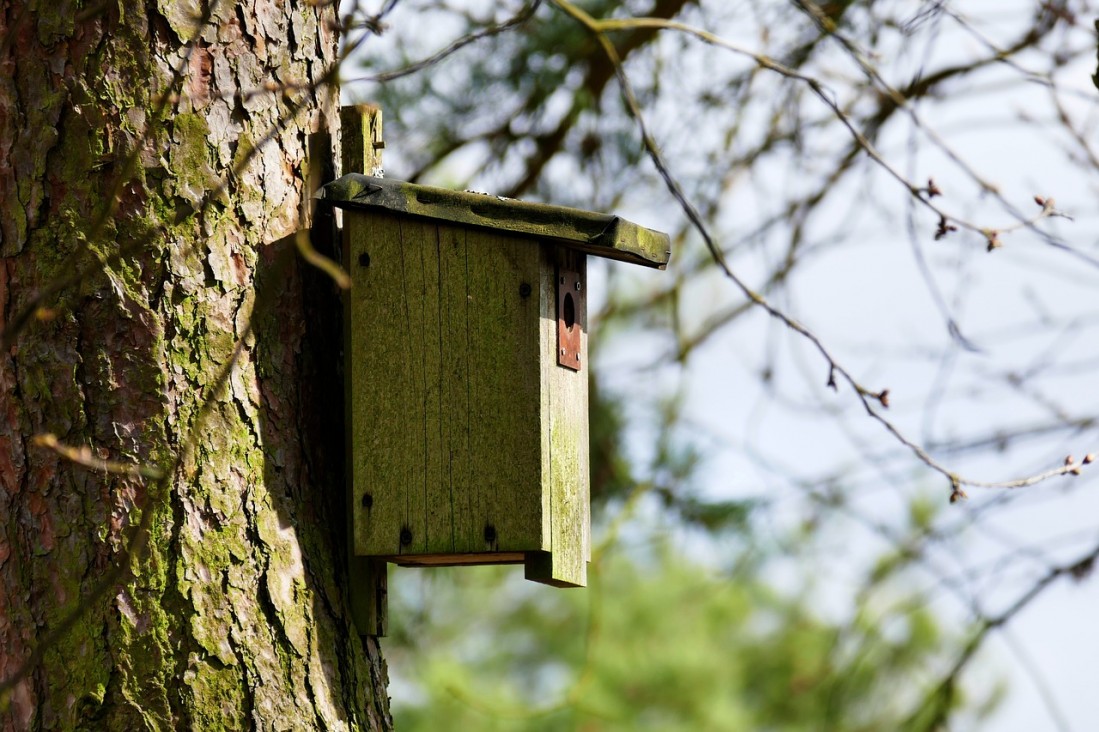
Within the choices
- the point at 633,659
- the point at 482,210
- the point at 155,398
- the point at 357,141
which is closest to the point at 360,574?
the point at 155,398

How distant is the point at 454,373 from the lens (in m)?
1.78

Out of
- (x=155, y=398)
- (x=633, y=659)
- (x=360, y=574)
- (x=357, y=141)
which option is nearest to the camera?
(x=155, y=398)

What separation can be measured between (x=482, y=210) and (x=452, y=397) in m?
0.26

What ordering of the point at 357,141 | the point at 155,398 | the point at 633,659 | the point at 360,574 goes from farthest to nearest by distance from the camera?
the point at 633,659
the point at 357,141
the point at 360,574
the point at 155,398

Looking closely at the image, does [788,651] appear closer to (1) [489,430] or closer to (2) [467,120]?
(2) [467,120]

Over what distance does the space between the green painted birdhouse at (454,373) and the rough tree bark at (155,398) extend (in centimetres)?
10

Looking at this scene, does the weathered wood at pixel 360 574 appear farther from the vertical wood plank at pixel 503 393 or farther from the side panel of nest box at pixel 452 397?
the vertical wood plank at pixel 503 393

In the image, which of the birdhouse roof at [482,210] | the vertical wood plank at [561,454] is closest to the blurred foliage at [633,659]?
the vertical wood plank at [561,454]

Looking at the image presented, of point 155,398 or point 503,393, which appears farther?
point 503,393

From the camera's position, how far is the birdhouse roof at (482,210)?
69.4 inches

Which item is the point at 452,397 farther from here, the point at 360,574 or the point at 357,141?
the point at 357,141

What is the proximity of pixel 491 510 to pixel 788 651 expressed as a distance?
11.2m

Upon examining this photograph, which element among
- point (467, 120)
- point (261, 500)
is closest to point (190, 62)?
point (261, 500)

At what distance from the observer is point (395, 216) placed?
1802 mm
